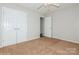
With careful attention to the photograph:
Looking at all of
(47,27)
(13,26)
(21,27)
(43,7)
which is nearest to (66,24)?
(47,27)

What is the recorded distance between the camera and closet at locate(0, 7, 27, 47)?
1374mm

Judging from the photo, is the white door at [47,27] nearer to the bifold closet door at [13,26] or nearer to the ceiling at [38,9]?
the ceiling at [38,9]

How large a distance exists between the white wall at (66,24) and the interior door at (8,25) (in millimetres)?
694

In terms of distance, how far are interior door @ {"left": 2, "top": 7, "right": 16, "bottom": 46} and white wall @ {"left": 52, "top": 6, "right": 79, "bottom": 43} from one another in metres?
0.69

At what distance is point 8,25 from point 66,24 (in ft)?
3.24

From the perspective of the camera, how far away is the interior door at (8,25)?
1.37 meters

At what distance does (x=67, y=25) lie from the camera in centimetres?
148

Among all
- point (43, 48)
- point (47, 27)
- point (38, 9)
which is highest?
point (38, 9)

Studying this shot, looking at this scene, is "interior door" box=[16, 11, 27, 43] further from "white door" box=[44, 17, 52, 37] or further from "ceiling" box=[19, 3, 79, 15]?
"white door" box=[44, 17, 52, 37]

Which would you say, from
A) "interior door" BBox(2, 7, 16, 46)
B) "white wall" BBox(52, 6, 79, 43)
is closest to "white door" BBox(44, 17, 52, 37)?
"white wall" BBox(52, 6, 79, 43)

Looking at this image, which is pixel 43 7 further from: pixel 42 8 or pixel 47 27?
pixel 47 27

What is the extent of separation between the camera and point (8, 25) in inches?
55.0
